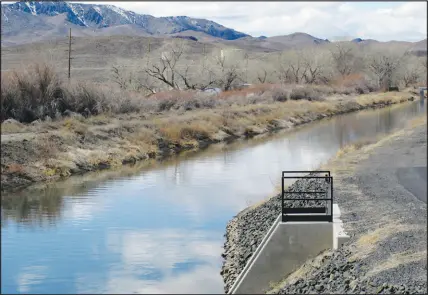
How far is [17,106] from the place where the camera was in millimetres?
32125

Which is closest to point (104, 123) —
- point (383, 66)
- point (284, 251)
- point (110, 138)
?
point (110, 138)

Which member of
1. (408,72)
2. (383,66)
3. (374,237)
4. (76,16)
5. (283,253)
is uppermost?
(76,16)

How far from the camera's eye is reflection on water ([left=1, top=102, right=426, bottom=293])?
14992mm

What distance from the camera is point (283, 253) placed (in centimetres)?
1424

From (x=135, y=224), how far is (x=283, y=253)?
21.7ft

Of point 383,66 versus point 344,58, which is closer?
point 383,66

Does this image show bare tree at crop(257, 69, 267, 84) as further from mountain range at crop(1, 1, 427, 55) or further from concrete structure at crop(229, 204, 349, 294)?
concrete structure at crop(229, 204, 349, 294)

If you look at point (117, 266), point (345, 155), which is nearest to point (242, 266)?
point (117, 266)

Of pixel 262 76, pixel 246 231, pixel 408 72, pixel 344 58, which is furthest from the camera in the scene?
pixel 344 58

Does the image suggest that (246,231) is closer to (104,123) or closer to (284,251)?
(284,251)

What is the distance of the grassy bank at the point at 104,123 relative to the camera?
98.0ft

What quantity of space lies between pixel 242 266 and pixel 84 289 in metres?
3.46

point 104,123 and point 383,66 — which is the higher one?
point 383,66

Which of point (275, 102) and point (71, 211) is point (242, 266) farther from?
point (275, 102)
